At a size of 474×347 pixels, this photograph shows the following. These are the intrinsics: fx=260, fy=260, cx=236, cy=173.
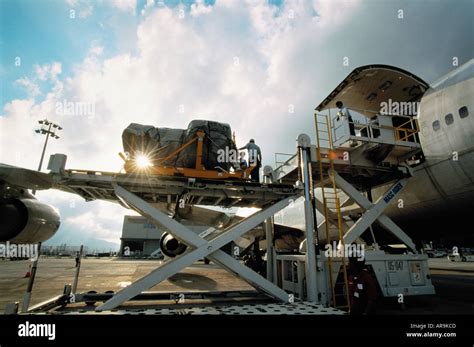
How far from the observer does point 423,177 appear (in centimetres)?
1016

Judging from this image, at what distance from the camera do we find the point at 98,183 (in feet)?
24.0

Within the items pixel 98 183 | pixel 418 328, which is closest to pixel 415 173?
pixel 418 328

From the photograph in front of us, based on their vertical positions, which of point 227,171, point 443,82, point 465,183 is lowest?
point 465,183

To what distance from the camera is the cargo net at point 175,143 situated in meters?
8.13

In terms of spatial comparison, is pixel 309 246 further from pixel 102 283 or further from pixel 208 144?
pixel 102 283

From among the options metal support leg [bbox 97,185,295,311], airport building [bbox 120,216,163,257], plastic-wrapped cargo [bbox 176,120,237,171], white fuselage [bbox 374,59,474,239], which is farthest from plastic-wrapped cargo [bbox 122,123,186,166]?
airport building [bbox 120,216,163,257]

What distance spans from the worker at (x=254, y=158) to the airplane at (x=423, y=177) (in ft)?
14.0

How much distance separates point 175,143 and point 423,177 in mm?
9514

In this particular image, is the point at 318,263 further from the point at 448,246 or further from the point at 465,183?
the point at 448,246

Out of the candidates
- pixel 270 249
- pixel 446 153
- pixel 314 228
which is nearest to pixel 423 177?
pixel 446 153

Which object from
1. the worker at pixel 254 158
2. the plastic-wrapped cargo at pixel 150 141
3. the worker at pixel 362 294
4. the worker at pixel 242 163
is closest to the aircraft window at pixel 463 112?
the worker at pixel 362 294

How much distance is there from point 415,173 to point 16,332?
42.1 ft

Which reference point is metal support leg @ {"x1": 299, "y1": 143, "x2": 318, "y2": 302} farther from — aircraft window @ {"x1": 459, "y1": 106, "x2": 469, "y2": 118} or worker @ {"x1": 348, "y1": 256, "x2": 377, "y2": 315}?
aircraft window @ {"x1": 459, "y1": 106, "x2": 469, "y2": 118}

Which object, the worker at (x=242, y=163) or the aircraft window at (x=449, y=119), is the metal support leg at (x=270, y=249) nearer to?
the worker at (x=242, y=163)
